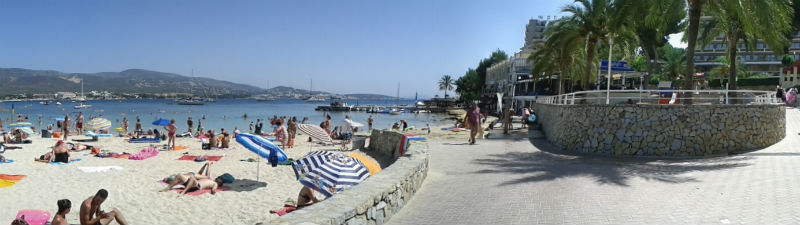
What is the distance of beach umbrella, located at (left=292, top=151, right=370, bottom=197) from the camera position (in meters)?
7.41

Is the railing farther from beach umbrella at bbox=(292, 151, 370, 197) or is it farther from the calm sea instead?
the calm sea

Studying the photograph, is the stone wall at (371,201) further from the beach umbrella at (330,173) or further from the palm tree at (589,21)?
the palm tree at (589,21)

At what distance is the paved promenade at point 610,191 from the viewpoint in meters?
6.00

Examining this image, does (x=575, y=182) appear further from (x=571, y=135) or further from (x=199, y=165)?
(x=199, y=165)

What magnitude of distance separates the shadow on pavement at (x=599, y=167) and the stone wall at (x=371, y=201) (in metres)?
1.87

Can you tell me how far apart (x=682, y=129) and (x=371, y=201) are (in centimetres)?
1050

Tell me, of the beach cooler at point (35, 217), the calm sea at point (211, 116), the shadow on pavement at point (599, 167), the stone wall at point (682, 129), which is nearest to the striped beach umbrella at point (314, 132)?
the shadow on pavement at point (599, 167)

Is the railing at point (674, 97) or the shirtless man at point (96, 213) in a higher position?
the railing at point (674, 97)

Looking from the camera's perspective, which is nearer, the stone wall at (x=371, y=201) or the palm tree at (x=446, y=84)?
the stone wall at (x=371, y=201)

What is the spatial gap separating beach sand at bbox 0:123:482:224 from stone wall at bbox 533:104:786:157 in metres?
8.27

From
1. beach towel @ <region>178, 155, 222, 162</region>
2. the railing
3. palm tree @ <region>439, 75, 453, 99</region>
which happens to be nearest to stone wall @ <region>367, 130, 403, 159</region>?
the railing

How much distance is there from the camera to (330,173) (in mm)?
7641

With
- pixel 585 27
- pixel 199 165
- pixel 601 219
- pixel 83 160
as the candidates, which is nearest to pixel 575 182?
pixel 601 219

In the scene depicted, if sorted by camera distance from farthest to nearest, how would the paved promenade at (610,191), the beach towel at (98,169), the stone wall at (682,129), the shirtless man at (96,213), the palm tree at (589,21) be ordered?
the palm tree at (589,21), the beach towel at (98,169), the stone wall at (682,129), the shirtless man at (96,213), the paved promenade at (610,191)
